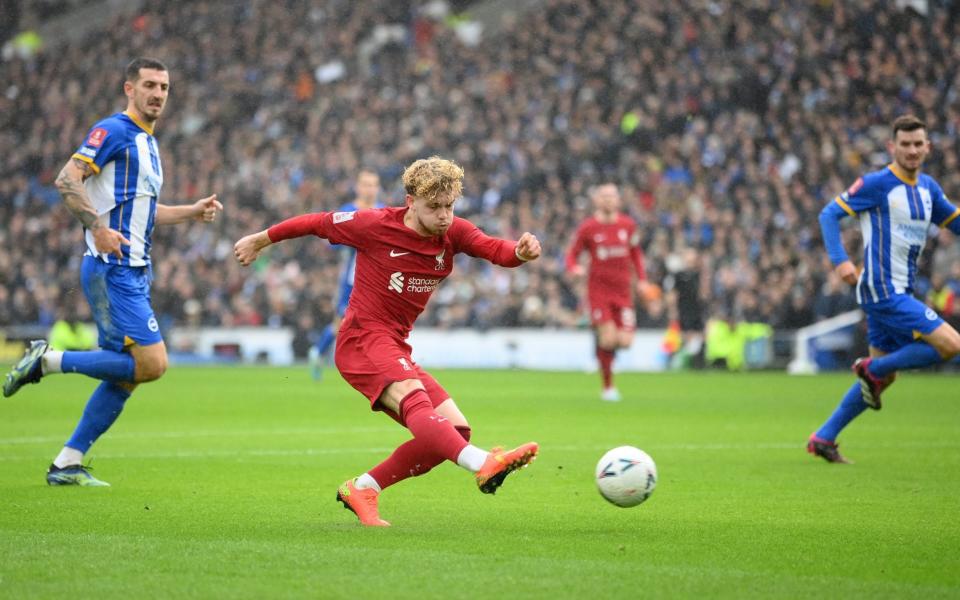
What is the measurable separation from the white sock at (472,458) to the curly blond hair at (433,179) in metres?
1.25

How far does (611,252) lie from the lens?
17.5m

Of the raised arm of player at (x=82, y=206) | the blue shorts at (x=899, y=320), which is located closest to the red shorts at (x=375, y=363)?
the raised arm of player at (x=82, y=206)

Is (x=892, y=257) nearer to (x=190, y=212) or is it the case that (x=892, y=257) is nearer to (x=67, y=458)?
(x=190, y=212)

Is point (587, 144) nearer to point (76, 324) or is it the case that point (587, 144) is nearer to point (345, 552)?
point (76, 324)

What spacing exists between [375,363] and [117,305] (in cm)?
247

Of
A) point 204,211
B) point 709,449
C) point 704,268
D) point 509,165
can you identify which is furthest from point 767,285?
point 204,211

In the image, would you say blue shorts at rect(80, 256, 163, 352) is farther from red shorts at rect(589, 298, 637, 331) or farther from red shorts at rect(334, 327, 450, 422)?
red shorts at rect(589, 298, 637, 331)

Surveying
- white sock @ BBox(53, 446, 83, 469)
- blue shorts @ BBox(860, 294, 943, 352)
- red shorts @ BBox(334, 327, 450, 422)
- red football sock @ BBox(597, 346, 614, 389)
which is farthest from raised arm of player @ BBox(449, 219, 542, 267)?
red football sock @ BBox(597, 346, 614, 389)

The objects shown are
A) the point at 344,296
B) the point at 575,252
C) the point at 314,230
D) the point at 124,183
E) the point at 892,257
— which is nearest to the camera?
the point at 314,230

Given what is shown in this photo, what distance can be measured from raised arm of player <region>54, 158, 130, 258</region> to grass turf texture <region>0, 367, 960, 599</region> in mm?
1498

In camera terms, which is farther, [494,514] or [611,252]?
[611,252]

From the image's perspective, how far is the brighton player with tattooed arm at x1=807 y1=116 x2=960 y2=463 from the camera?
982 centimetres

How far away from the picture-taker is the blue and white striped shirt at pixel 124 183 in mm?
8438

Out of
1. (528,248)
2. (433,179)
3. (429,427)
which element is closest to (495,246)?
(528,248)
